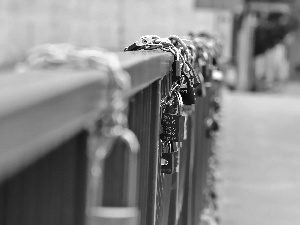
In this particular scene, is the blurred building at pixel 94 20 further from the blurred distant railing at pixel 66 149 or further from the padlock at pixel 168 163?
the padlock at pixel 168 163

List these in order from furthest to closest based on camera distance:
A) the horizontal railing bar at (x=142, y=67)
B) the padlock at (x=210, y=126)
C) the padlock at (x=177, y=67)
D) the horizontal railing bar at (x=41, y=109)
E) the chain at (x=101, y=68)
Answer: the padlock at (x=210, y=126)
the padlock at (x=177, y=67)
the horizontal railing bar at (x=142, y=67)
the chain at (x=101, y=68)
the horizontal railing bar at (x=41, y=109)

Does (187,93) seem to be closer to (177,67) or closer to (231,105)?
(177,67)

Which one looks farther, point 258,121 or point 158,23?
point 258,121

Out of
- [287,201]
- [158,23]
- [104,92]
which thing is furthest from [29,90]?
[158,23]

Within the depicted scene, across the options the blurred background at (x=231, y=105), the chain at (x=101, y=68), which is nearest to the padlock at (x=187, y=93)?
the blurred background at (x=231, y=105)

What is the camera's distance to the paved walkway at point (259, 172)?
20.0 ft

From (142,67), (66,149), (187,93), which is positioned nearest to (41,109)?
(66,149)

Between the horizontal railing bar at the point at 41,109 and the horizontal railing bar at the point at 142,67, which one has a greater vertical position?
the horizontal railing bar at the point at 41,109

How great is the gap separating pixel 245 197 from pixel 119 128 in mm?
6071

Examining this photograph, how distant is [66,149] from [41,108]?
377 millimetres

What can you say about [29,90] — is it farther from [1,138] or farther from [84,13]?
[84,13]

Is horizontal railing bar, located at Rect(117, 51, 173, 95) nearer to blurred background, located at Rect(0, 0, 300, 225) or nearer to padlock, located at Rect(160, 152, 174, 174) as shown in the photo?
blurred background, located at Rect(0, 0, 300, 225)

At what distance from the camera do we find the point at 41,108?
0.70 metres

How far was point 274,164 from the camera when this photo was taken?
9.05 meters
